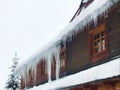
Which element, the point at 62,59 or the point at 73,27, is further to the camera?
the point at 62,59

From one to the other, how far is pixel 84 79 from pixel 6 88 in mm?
32161

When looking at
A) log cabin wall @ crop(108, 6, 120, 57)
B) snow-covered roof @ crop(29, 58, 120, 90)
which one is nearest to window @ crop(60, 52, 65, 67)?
snow-covered roof @ crop(29, 58, 120, 90)

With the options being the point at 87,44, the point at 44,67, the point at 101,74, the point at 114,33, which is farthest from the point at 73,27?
the point at 44,67

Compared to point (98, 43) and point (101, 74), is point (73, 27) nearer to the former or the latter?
point (98, 43)

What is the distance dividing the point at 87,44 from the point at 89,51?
39cm

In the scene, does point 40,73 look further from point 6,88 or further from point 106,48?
point 6,88

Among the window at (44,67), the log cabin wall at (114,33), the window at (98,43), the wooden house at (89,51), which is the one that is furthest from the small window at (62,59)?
the log cabin wall at (114,33)

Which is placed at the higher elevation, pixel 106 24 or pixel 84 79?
pixel 106 24

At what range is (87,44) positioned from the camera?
47.4ft

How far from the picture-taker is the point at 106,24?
13.0m

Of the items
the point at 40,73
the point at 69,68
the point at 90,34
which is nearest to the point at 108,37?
the point at 90,34

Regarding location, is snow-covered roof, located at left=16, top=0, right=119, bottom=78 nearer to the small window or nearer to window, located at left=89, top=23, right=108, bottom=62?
the small window

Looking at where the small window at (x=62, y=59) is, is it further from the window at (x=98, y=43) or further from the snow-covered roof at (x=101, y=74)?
the snow-covered roof at (x=101, y=74)

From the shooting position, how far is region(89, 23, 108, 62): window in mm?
13142
